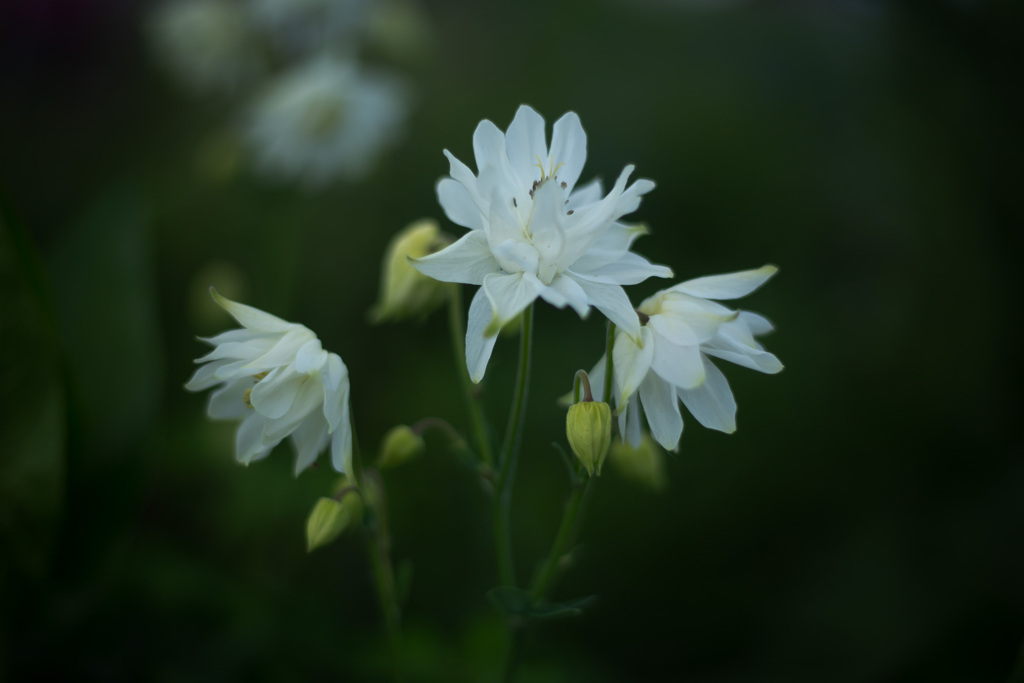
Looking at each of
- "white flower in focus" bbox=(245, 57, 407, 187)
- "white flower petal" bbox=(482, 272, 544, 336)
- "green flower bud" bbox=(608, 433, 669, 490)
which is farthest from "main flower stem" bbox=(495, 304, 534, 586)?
"white flower in focus" bbox=(245, 57, 407, 187)

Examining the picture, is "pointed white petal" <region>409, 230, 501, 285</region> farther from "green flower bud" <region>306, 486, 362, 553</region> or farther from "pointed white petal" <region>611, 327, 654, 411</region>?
"green flower bud" <region>306, 486, 362, 553</region>

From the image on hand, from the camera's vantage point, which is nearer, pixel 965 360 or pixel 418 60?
pixel 965 360

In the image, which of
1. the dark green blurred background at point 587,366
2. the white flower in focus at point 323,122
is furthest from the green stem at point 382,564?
the white flower in focus at point 323,122

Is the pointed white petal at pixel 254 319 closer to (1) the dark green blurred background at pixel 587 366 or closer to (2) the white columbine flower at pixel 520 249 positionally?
(2) the white columbine flower at pixel 520 249

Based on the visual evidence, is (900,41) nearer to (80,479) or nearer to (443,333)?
(443,333)

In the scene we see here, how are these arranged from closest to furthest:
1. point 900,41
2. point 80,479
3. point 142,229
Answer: point 80,479 < point 142,229 < point 900,41

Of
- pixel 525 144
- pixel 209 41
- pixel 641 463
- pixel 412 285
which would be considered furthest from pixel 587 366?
pixel 209 41

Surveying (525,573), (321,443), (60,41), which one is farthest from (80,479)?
(60,41)
